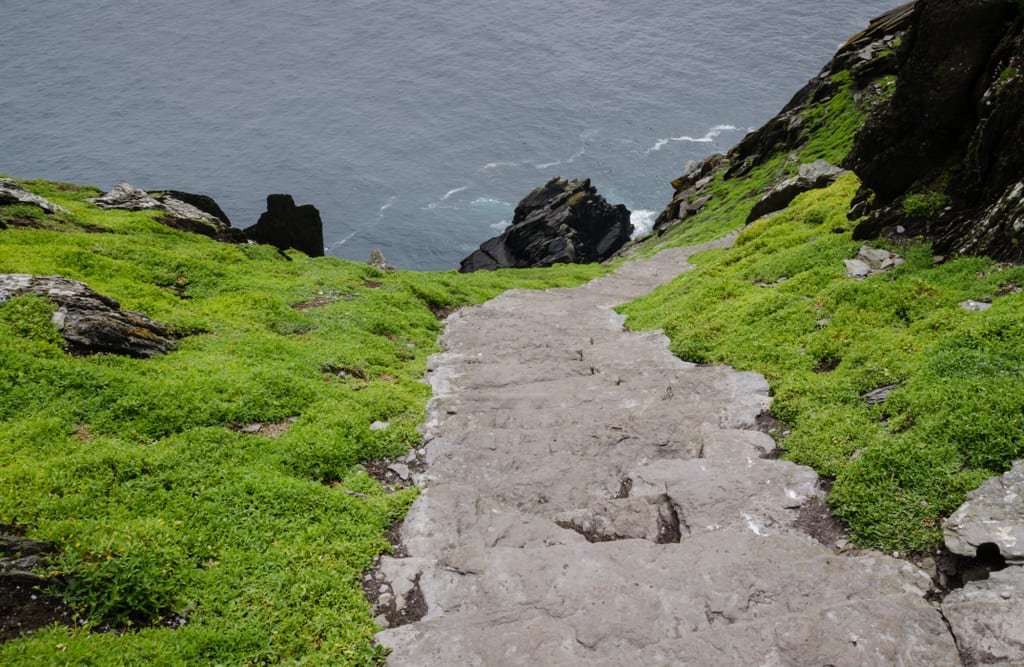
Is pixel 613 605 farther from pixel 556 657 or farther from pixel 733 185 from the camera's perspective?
pixel 733 185

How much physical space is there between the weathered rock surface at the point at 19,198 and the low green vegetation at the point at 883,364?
111 ft

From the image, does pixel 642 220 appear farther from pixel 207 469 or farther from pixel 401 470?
pixel 207 469

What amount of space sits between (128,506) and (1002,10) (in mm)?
30635

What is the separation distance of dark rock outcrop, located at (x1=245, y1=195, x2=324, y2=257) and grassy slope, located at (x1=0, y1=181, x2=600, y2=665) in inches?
890

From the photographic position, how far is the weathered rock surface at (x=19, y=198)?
35031 mm

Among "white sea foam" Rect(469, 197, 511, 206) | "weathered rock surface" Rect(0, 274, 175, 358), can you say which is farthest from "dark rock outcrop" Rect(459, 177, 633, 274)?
"weathered rock surface" Rect(0, 274, 175, 358)

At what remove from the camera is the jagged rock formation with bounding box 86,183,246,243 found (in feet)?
137

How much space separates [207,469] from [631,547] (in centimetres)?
1010

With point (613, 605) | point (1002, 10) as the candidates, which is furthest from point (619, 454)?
point (1002, 10)

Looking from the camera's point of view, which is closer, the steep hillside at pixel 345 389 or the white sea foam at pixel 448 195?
the steep hillside at pixel 345 389

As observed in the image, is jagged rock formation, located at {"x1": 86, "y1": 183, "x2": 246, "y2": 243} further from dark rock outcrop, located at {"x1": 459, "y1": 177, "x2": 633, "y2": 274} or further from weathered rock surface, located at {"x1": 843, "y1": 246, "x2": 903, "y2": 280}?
dark rock outcrop, located at {"x1": 459, "y1": 177, "x2": 633, "y2": 274}

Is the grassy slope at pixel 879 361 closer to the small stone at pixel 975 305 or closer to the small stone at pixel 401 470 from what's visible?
the small stone at pixel 975 305

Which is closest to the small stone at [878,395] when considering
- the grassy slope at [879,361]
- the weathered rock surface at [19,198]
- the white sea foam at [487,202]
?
the grassy slope at [879,361]

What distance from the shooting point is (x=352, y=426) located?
18.5 meters
